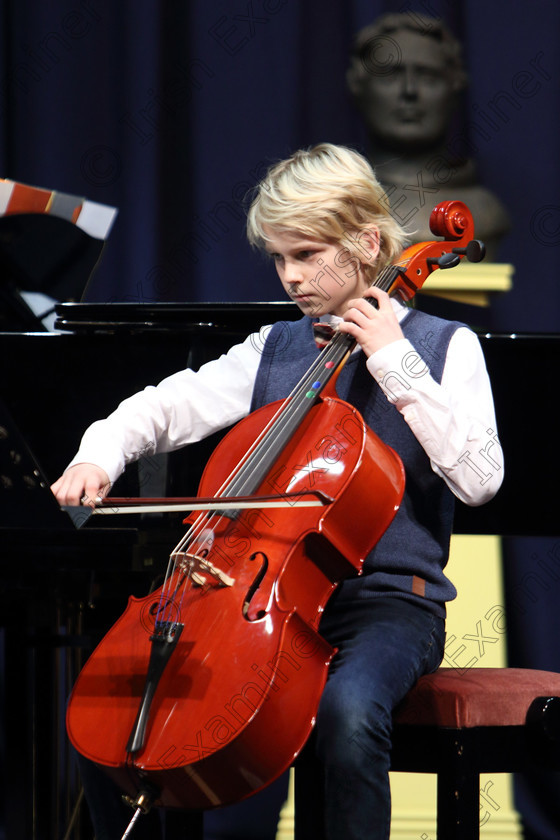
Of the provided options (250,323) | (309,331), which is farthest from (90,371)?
(309,331)

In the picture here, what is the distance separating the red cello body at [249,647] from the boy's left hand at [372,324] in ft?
0.33

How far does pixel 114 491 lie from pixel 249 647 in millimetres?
646

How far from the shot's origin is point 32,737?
4.99ft

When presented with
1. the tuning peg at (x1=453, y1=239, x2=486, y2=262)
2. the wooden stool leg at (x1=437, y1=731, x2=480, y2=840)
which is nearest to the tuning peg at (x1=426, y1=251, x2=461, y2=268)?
the tuning peg at (x1=453, y1=239, x2=486, y2=262)

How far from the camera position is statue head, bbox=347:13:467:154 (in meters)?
2.53

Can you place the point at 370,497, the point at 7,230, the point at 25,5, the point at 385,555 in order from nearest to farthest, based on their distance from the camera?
1. the point at 370,497
2. the point at 385,555
3. the point at 7,230
4. the point at 25,5

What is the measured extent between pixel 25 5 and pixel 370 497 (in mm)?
2054

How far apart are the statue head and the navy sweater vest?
107 cm

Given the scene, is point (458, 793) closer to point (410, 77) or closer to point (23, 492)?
point (23, 492)

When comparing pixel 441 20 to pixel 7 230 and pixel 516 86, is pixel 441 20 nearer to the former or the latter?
pixel 516 86

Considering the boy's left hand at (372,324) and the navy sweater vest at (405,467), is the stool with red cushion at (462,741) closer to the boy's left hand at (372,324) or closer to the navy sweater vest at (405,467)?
the navy sweater vest at (405,467)

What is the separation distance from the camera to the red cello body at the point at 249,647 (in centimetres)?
110

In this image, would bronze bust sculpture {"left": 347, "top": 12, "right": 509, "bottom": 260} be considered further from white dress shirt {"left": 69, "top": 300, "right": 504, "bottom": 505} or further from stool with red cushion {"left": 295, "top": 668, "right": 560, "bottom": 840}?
stool with red cushion {"left": 295, "top": 668, "right": 560, "bottom": 840}

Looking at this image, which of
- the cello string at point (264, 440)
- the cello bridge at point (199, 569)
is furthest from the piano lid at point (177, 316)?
the cello bridge at point (199, 569)
